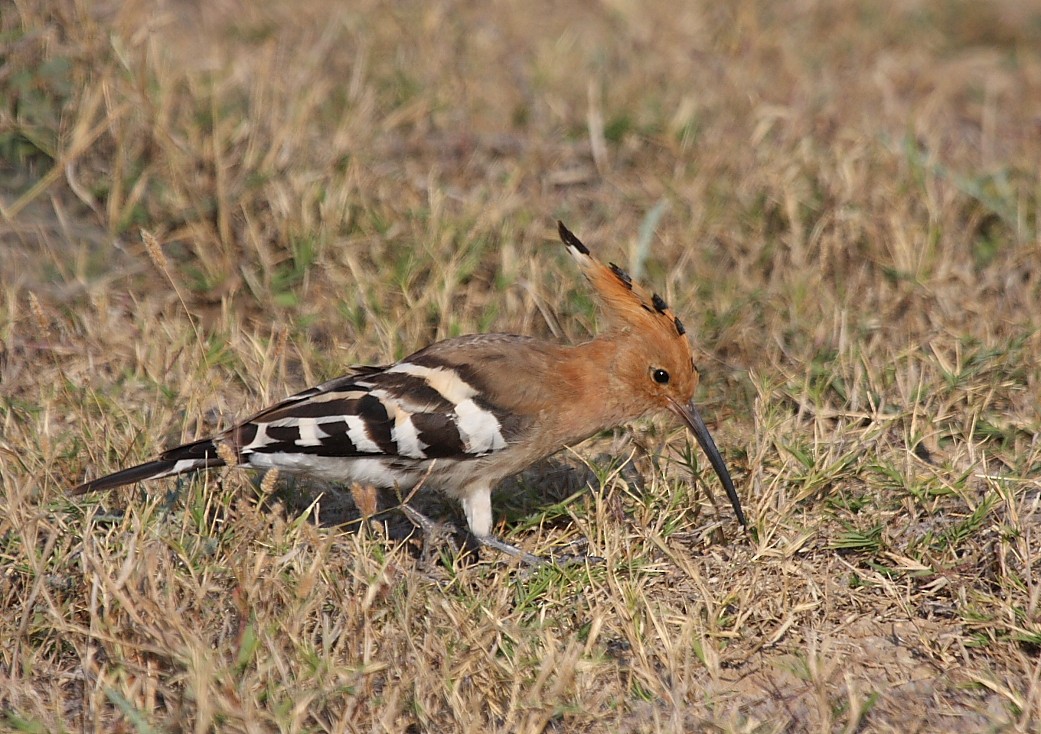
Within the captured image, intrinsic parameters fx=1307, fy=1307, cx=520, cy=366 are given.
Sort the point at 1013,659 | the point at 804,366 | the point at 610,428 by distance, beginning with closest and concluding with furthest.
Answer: the point at 1013,659
the point at 610,428
the point at 804,366

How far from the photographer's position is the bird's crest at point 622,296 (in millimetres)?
3500

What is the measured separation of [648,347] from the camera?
139 inches

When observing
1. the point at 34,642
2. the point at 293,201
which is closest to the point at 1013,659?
the point at 34,642

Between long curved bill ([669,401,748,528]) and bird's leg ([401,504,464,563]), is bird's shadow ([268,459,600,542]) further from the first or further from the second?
long curved bill ([669,401,748,528])

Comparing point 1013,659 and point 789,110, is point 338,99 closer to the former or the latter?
point 789,110

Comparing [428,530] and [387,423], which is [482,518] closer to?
[428,530]

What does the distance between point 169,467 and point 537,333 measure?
1.53 meters

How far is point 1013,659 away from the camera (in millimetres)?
2961

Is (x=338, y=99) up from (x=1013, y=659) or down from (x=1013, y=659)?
up

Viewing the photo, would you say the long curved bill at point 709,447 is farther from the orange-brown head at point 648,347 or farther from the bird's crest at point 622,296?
the bird's crest at point 622,296

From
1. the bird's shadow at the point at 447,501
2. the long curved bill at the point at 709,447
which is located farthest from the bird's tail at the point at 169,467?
the long curved bill at the point at 709,447

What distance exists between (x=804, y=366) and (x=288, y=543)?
1.73 m

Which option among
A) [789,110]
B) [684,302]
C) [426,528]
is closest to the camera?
[426,528]

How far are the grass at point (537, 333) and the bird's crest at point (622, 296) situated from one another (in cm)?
41
